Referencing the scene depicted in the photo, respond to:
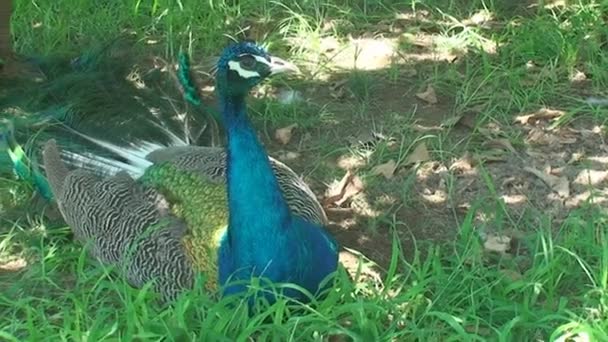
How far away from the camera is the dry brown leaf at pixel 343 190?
3939mm

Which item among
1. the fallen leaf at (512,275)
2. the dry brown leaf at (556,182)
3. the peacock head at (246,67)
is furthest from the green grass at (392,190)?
the peacock head at (246,67)

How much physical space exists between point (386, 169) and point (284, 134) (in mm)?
520

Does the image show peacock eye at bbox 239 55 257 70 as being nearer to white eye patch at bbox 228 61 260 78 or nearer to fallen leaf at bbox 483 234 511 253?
white eye patch at bbox 228 61 260 78

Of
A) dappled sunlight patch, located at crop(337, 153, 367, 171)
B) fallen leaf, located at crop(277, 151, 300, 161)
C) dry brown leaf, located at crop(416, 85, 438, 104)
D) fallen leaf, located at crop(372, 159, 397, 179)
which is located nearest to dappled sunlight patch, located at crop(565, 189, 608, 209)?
fallen leaf, located at crop(372, 159, 397, 179)

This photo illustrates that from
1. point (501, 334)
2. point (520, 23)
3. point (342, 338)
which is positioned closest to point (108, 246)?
point (342, 338)

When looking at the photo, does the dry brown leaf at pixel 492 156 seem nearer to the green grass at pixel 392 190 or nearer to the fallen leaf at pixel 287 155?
the green grass at pixel 392 190

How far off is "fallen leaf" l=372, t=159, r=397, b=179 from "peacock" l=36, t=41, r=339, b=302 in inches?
15.9

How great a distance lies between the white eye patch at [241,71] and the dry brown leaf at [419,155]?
114cm

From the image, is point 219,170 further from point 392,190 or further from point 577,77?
point 577,77

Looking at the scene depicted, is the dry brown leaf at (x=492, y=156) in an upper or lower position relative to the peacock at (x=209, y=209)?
lower

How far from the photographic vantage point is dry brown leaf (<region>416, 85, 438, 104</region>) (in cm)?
451

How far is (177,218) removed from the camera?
11.3ft

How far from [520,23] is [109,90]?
1.91 m

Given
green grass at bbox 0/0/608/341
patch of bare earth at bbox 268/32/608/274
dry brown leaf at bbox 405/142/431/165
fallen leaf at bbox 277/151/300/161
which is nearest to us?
green grass at bbox 0/0/608/341
